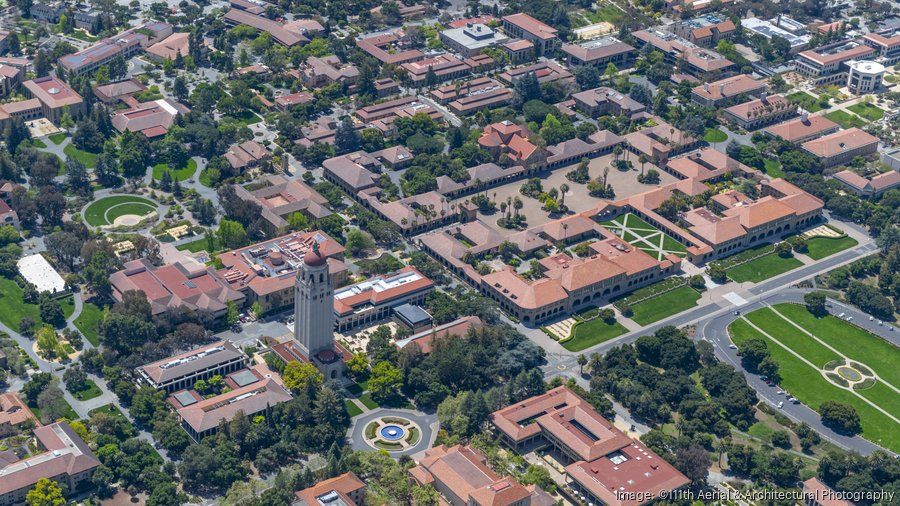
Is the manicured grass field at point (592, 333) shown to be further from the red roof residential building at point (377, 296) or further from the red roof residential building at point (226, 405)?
the red roof residential building at point (226, 405)

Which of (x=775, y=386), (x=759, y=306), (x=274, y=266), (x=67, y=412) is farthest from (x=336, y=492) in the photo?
(x=759, y=306)

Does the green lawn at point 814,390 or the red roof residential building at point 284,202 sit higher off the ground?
the red roof residential building at point 284,202

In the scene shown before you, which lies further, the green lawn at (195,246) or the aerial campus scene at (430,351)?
the green lawn at (195,246)

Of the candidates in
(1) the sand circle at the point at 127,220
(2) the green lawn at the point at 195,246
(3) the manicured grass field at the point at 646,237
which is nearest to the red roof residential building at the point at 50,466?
(2) the green lawn at the point at 195,246

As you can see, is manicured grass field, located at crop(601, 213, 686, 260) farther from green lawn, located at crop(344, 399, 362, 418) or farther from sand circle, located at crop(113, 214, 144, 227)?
sand circle, located at crop(113, 214, 144, 227)

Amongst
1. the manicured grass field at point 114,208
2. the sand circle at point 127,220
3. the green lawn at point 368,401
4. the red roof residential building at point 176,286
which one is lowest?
the green lawn at point 368,401

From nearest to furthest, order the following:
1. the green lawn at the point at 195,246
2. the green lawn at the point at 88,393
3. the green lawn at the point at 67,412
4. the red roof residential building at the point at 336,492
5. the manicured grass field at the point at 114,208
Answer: the red roof residential building at the point at 336,492
the green lawn at the point at 67,412
the green lawn at the point at 88,393
the green lawn at the point at 195,246
the manicured grass field at the point at 114,208

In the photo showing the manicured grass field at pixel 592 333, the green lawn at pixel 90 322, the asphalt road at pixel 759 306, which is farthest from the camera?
the manicured grass field at pixel 592 333
